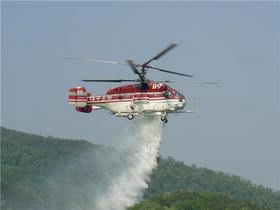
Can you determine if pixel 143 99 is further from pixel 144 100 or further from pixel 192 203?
pixel 192 203

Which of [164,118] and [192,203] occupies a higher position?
[164,118]

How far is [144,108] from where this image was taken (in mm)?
66438

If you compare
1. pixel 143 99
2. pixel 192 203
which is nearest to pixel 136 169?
pixel 143 99

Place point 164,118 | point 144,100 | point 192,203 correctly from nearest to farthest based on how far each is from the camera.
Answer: point 164,118
point 144,100
point 192,203

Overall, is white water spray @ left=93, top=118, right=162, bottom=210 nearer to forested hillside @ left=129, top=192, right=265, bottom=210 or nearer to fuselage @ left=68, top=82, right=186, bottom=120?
fuselage @ left=68, top=82, right=186, bottom=120

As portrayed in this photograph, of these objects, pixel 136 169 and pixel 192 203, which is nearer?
pixel 136 169

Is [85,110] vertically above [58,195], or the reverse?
[85,110]

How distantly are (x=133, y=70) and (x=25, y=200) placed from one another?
10338 centimetres

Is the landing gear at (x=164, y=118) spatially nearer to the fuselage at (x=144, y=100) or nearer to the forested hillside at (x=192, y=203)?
the fuselage at (x=144, y=100)

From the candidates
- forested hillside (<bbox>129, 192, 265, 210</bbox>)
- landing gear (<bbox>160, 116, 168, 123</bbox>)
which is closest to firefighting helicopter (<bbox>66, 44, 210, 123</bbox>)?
landing gear (<bbox>160, 116, 168, 123</bbox>)

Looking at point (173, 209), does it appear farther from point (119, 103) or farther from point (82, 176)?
point (119, 103)

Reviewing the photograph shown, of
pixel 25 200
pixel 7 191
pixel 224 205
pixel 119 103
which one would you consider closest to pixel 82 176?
pixel 25 200

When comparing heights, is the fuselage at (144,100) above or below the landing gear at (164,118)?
above

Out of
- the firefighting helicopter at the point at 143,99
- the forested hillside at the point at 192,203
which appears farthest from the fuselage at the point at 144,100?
the forested hillside at the point at 192,203
